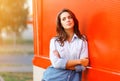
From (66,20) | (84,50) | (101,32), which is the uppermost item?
(66,20)

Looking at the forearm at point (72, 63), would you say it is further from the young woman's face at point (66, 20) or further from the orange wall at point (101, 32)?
the young woman's face at point (66, 20)

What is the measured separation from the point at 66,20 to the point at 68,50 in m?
0.29

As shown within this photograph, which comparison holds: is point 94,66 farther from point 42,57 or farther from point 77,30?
point 42,57

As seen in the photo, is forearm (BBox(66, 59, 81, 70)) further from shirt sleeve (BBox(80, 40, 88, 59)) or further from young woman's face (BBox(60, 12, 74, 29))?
young woman's face (BBox(60, 12, 74, 29))

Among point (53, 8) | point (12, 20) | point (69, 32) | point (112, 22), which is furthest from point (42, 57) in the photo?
point (12, 20)

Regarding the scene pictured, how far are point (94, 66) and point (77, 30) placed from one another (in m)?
0.39

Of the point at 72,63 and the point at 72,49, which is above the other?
the point at 72,49

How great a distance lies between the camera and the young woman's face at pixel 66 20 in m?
3.35

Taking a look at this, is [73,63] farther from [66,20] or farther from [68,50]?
[66,20]

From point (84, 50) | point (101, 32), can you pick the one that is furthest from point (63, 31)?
point (101, 32)

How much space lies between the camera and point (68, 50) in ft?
11.1

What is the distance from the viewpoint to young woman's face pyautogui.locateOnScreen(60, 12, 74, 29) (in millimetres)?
3350

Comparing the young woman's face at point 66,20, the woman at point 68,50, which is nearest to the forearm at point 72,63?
the woman at point 68,50

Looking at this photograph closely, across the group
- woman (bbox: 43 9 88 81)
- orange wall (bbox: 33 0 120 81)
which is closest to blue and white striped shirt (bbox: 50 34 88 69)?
woman (bbox: 43 9 88 81)
